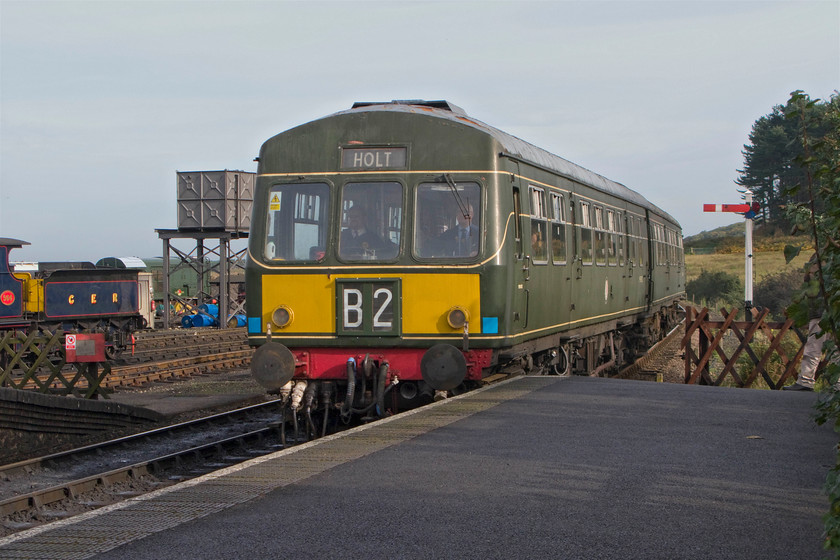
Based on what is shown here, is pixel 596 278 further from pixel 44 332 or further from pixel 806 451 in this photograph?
pixel 44 332

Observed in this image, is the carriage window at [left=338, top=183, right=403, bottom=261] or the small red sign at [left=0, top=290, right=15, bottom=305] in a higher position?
the carriage window at [left=338, top=183, right=403, bottom=261]

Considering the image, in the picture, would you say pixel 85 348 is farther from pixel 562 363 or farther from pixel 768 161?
pixel 768 161

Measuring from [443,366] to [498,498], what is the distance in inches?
143

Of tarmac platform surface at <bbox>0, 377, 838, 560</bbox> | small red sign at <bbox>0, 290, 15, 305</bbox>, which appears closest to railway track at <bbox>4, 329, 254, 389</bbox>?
small red sign at <bbox>0, 290, 15, 305</bbox>

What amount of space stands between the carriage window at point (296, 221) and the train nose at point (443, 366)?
163 cm

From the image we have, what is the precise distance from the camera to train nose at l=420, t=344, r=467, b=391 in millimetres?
9352

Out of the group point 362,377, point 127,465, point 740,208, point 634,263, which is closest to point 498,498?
point 362,377

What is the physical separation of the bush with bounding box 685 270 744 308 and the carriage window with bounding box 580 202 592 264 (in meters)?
26.7

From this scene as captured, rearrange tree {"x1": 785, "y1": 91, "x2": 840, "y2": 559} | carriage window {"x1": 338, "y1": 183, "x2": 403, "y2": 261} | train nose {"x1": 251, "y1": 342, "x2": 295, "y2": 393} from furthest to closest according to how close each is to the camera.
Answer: carriage window {"x1": 338, "y1": 183, "x2": 403, "y2": 261} < train nose {"x1": 251, "y1": 342, "x2": 295, "y2": 393} < tree {"x1": 785, "y1": 91, "x2": 840, "y2": 559}

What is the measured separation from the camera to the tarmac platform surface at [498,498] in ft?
16.0

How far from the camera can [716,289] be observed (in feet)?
148

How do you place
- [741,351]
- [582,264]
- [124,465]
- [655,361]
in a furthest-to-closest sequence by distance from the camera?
1. [655,361]
2. [741,351]
3. [582,264]
4. [124,465]

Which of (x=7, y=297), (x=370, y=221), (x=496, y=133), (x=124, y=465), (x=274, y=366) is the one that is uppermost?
(x=496, y=133)

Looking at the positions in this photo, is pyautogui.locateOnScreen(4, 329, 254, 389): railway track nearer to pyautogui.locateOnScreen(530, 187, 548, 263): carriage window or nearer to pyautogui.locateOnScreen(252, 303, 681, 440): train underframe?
pyautogui.locateOnScreen(252, 303, 681, 440): train underframe
